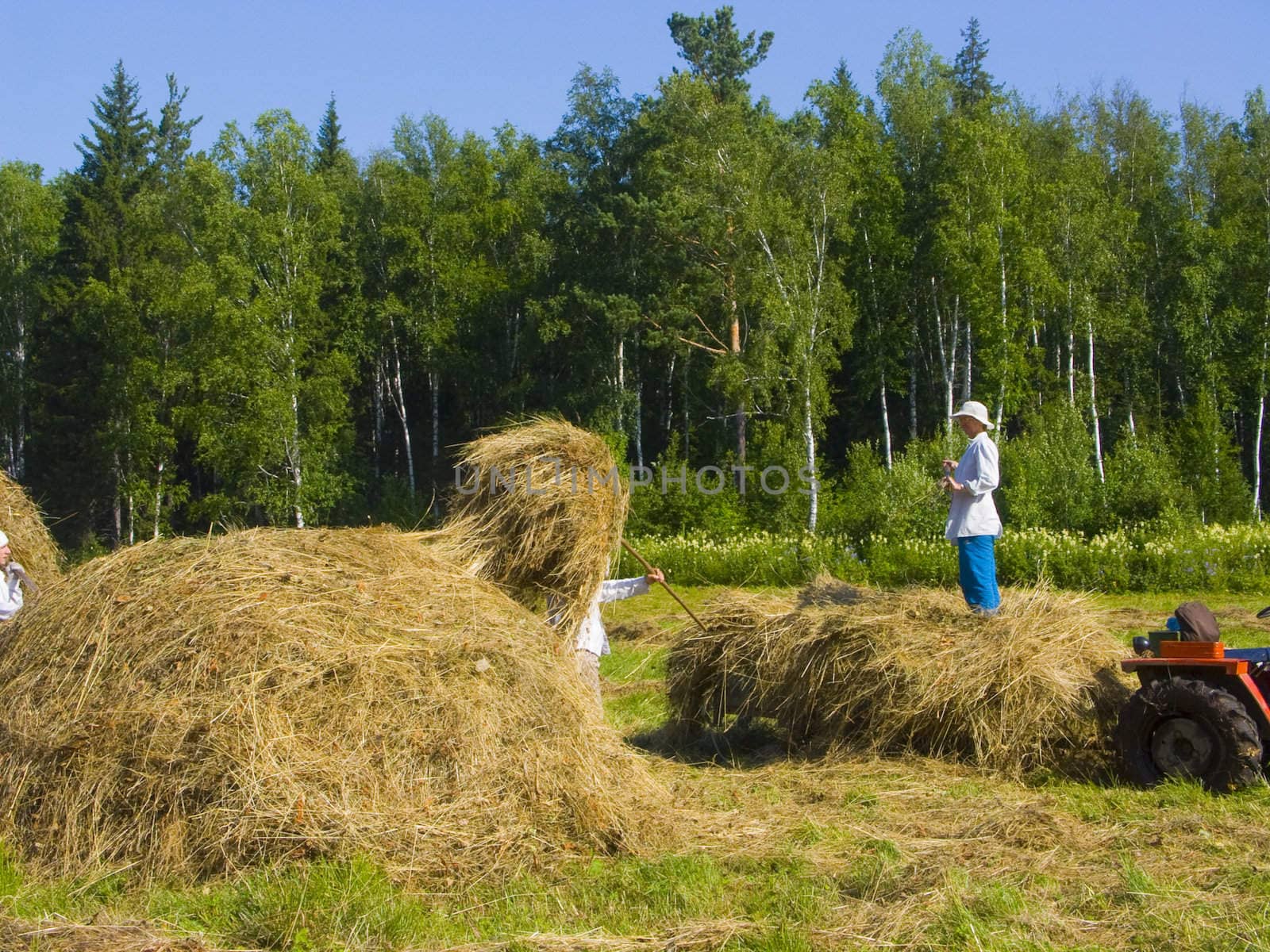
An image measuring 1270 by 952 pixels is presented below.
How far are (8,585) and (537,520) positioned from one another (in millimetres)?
4171

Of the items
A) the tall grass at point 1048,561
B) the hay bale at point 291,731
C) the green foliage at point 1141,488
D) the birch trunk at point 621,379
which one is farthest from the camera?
the birch trunk at point 621,379

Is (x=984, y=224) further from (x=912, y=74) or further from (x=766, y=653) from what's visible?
(x=766, y=653)

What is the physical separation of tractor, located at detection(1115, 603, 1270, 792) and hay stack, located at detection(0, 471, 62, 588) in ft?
29.5

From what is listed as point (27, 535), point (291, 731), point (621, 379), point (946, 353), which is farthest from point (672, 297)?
point (291, 731)

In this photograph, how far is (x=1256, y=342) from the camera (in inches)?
1217

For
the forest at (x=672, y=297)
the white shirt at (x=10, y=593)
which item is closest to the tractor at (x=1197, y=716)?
the white shirt at (x=10, y=593)

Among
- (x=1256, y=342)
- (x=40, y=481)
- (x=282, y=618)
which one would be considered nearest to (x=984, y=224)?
(x=1256, y=342)

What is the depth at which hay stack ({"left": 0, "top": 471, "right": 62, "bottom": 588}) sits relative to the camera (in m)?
10.9

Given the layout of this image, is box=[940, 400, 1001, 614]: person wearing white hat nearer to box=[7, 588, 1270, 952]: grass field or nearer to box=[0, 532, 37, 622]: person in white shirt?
box=[7, 588, 1270, 952]: grass field

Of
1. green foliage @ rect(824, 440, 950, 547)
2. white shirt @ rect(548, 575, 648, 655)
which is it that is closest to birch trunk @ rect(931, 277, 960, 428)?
A: green foliage @ rect(824, 440, 950, 547)

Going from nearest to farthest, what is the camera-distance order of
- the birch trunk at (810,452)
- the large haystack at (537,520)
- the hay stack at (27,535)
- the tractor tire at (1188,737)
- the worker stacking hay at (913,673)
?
the tractor tire at (1188,737), the worker stacking hay at (913,673), the large haystack at (537,520), the hay stack at (27,535), the birch trunk at (810,452)

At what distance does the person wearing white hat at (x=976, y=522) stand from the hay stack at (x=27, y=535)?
7922 millimetres

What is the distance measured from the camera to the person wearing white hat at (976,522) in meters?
7.73

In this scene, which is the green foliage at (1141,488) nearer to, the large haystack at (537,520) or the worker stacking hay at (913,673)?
the worker stacking hay at (913,673)
